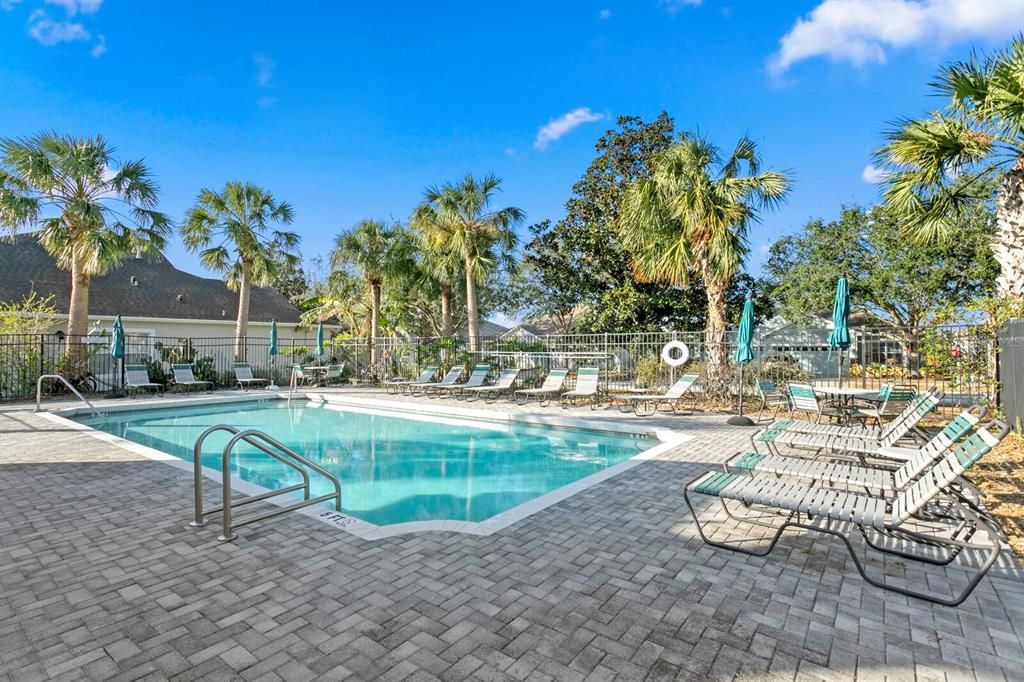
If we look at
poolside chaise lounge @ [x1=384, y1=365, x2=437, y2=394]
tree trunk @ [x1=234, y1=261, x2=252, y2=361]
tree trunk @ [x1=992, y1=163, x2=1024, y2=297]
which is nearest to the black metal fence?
tree trunk @ [x1=234, y1=261, x2=252, y2=361]

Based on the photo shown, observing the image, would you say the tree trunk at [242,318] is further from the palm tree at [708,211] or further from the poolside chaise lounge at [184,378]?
the palm tree at [708,211]

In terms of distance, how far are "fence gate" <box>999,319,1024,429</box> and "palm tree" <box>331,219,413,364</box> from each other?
1757cm

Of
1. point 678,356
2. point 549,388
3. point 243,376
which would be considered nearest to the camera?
point 549,388

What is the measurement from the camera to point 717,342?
1234 cm

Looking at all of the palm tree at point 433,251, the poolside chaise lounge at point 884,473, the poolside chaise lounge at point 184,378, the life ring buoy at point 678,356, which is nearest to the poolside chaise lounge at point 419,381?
the palm tree at point 433,251

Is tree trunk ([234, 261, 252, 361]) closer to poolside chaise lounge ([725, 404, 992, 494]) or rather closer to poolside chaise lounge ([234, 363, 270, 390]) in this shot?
poolside chaise lounge ([234, 363, 270, 390])

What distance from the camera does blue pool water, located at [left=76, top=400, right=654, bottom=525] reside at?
609 cm

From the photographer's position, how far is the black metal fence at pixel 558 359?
893 cm

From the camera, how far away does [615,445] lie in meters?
9.05

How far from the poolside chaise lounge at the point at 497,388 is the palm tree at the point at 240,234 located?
9.40 m

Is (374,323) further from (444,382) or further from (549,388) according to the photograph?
(549,388)

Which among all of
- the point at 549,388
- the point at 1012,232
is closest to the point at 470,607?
the point at 549,388

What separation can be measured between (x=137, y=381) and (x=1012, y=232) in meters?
20.3

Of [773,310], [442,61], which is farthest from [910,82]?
[773,310]
